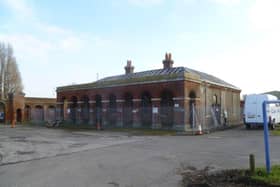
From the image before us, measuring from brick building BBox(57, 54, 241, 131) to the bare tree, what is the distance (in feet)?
70.6

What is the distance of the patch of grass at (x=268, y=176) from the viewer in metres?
5.85

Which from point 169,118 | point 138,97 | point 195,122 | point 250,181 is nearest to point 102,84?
point 138,97

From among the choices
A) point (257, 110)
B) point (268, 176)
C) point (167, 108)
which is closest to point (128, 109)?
point (167, 108)

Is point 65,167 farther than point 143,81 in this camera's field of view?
No

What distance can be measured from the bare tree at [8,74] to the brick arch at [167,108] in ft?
123

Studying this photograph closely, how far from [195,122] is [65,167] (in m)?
17.4

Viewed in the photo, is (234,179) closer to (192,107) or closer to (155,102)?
(192,107)

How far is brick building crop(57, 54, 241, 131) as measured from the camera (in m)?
24.4

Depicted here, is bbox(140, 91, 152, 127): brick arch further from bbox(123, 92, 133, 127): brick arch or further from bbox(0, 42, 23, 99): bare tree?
bbox(0, 42, 23, 99): bare tree

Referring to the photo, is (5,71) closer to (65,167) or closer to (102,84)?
(102,84)

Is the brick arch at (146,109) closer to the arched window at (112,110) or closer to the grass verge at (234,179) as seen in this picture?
the arched window at (112,110)

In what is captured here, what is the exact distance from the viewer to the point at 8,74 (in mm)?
52094

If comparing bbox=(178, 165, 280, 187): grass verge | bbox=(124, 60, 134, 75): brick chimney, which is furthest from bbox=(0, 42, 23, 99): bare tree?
bbox=(178, 165, 280, 187): grass verge

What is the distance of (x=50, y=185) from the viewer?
6.60 meters
